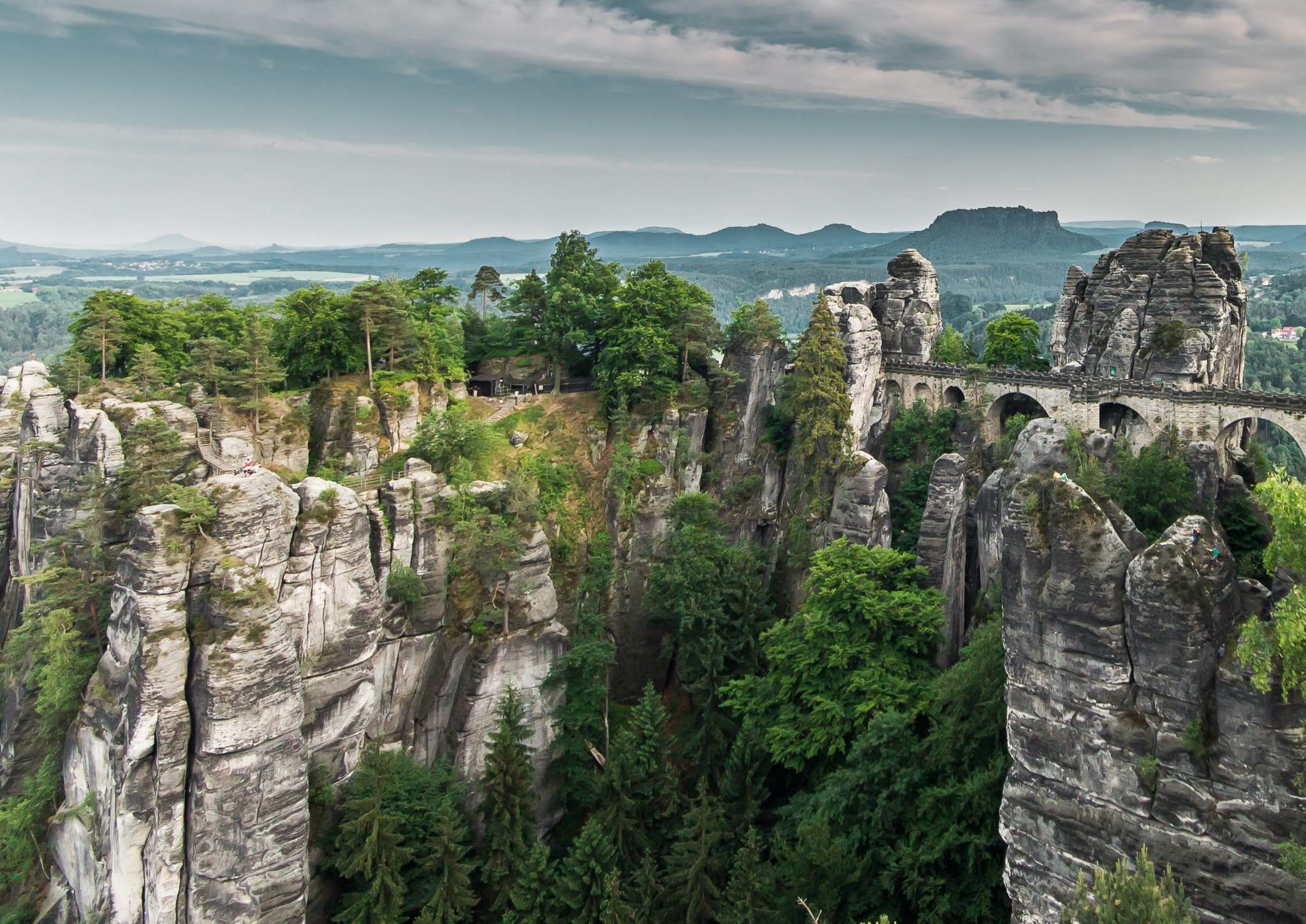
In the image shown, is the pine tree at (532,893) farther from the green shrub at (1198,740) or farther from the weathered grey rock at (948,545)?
the green shrub at (1198,740)

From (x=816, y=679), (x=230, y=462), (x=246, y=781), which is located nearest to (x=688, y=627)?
(x=816, y=679)

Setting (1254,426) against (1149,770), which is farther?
(1254,426)

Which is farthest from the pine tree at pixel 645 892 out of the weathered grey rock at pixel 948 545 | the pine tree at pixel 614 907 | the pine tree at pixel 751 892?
the weathered grey rock at pixel 948 545

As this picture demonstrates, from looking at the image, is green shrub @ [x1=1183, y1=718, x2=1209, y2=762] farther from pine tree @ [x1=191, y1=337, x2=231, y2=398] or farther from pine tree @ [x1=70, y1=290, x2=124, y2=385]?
pine tree @ [x1=70, y1=290, x2=124, y2=385]

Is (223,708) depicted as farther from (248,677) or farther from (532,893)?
(532,893)

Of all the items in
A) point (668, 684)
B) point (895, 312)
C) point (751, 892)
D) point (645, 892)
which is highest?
point (895, 312)

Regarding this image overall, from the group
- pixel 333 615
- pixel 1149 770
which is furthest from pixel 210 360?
pixel 1149 770
